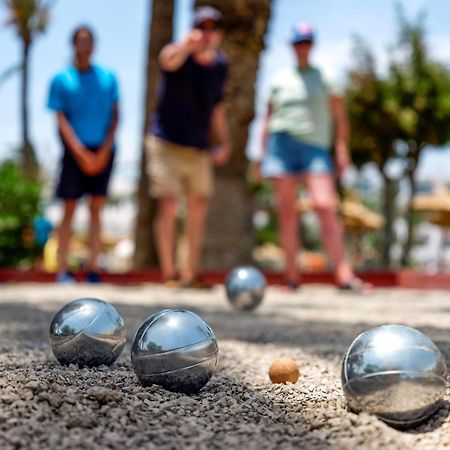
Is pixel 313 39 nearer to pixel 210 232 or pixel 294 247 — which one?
pixel 294 247

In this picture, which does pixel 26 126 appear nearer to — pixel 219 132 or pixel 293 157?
pixel 219 132

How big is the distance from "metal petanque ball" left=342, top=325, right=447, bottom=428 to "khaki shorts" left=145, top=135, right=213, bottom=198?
13.3 ft

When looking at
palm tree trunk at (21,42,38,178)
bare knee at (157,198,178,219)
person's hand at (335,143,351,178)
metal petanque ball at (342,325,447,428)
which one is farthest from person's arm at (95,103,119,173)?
palm tree trunk at (21,42,38,178)

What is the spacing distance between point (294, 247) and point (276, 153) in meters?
0.83

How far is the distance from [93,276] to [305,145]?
2205 mm

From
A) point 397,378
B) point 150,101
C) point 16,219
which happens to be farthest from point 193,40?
point 397,378

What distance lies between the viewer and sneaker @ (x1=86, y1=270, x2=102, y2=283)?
20.9 ft

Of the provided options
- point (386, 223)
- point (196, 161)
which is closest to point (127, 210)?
point (386, 223)

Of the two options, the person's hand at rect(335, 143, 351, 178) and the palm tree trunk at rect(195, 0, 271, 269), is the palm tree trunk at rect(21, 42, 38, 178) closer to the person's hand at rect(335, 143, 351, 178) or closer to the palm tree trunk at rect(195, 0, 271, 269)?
the palm tree trunk at rect(195, 0, 271, 269)

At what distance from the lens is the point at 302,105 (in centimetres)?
584

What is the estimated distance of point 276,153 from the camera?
588cm

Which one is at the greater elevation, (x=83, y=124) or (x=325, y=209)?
(x=83, y=124)

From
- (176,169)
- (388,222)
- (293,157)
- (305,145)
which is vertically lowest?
(388,222)

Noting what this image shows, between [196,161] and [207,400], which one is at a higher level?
[196,161]
